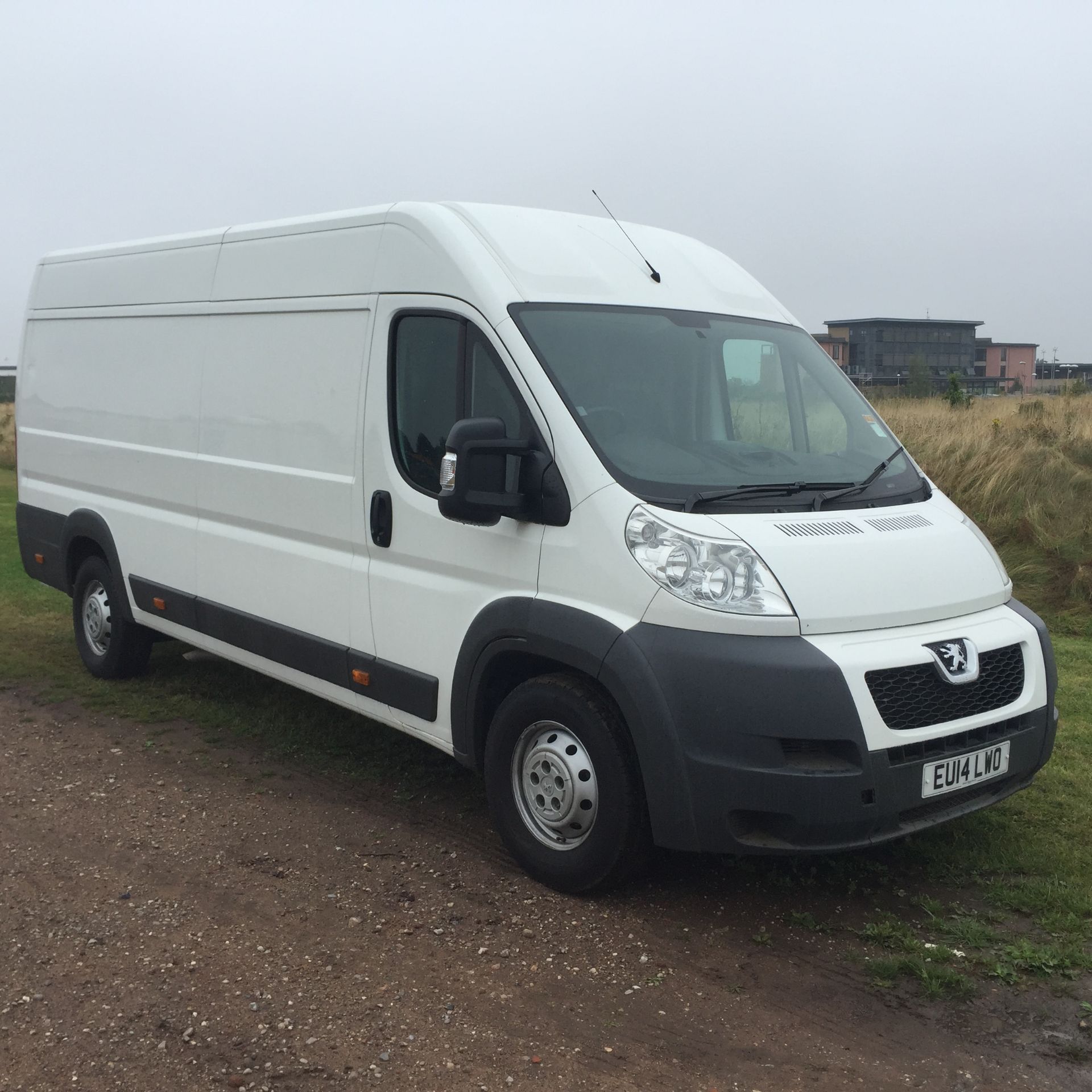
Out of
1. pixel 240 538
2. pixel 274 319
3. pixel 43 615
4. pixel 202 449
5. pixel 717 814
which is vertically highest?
pixel 274 319

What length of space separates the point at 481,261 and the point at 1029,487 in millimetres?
9201

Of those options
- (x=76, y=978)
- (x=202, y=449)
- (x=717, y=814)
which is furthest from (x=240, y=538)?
(x=717, y=814)

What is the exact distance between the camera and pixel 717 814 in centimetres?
396

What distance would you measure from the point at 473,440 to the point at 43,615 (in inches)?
276

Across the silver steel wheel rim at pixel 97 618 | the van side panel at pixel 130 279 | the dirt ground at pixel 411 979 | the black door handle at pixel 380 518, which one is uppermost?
the van side panel at pixel 130 279

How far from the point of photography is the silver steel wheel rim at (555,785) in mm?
4312

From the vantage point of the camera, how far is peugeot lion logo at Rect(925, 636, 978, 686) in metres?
4.05

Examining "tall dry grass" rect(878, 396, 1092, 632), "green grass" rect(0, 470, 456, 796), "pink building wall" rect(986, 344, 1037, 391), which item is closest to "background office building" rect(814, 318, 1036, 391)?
"pink building wall" rect(986, 344, 1037, 391)

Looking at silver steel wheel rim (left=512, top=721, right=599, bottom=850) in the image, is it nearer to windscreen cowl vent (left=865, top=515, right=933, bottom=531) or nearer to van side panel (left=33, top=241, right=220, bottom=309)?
windscreen cowl vent (left=865, top=515, right=933, bottom=531)

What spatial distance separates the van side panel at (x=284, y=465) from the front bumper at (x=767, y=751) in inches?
67.4

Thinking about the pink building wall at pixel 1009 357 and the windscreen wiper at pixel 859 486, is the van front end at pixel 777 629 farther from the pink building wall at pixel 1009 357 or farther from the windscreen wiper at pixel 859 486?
the pink building wall at pixel 1009 357

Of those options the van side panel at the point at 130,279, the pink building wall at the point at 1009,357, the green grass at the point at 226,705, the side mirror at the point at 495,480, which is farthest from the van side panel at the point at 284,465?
the pink building wall at the point at 1009,357

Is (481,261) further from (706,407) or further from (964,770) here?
(964,770)

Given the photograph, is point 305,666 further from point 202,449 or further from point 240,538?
point 202,449
